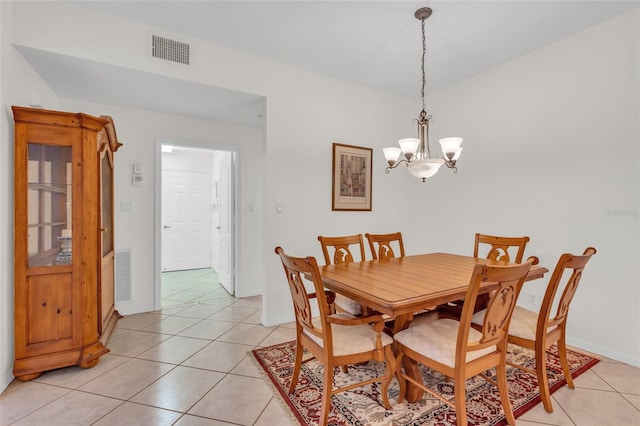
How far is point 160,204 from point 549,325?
12.5ft

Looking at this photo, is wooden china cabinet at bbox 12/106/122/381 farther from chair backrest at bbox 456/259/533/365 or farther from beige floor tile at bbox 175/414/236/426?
chair backrest at bbox 456/259/533/365

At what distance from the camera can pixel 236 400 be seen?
6.06ft

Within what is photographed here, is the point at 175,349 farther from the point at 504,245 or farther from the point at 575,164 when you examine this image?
the point at 575,164

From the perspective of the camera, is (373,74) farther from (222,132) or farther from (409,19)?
(222,132)

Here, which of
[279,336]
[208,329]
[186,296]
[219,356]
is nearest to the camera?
[219,356]

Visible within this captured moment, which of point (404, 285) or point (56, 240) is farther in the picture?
point (56, 240)

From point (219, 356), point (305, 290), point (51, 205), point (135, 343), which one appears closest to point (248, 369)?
point (219, 356)

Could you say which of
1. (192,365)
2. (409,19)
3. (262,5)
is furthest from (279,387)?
(409,19)

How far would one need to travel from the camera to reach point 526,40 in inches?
106

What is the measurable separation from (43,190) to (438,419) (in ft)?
10.1

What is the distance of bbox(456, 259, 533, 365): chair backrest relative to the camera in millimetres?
1285

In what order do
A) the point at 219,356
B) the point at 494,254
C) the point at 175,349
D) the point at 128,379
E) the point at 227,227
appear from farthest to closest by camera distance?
the point at 227,227
the point at 494,254
the point at 175,349
the point at 219,356
the point at 128,379

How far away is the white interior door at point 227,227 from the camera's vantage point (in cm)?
410

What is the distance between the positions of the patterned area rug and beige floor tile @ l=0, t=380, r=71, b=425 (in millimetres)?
1327
